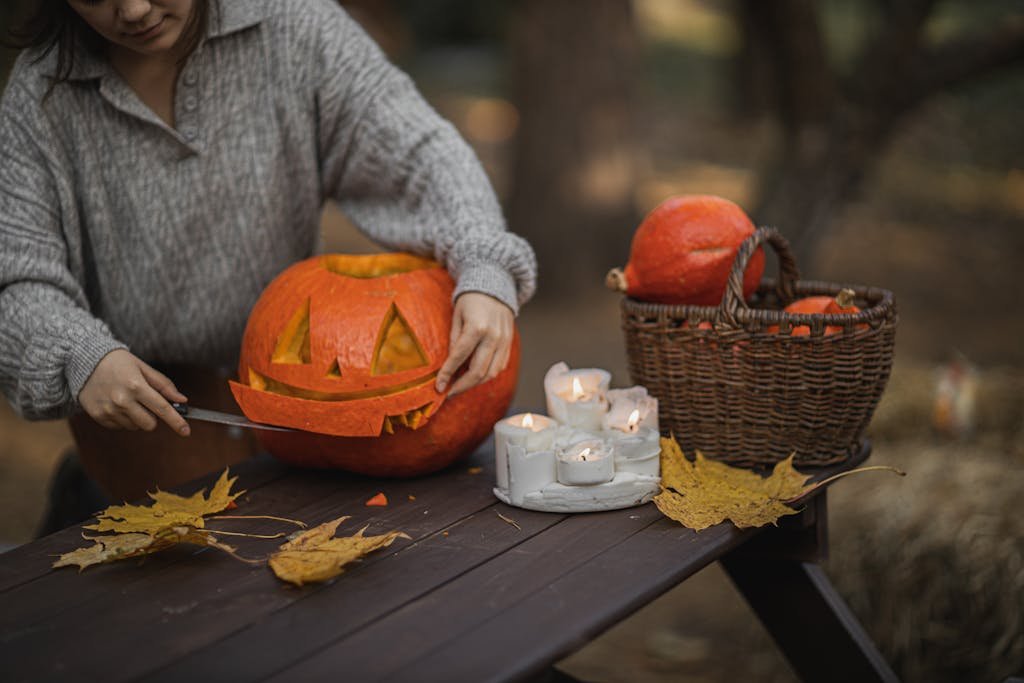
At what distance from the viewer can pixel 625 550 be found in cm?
142

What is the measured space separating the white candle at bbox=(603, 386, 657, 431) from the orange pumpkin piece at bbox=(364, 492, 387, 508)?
371 millimetres

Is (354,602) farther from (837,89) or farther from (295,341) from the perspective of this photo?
(837,89)

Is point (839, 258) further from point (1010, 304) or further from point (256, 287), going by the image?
point (256, 287)

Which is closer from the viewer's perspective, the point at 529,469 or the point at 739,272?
the point at 529,469

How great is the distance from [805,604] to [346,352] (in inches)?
35.3

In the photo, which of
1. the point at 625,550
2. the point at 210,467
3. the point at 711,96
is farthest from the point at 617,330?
the point at 711,96

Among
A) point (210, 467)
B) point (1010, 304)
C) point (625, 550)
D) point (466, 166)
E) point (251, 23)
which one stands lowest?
point (1010, 304)

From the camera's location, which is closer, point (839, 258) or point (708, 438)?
point (708, 438)

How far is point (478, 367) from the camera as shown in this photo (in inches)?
64.1

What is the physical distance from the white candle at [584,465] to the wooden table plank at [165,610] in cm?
15

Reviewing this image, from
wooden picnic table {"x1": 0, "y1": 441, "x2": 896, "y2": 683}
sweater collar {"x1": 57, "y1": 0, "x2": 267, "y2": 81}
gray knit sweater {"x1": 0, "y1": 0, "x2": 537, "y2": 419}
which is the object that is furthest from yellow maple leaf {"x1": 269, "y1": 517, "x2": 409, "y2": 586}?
sweater collar {"x1": 57, "y1": 0, "x2": 267, "y2": 81}

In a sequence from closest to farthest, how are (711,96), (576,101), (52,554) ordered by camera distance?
(52,554), (576,101), (711,96)

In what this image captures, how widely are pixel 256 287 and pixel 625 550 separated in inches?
39.0

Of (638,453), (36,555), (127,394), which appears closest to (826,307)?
(638,453)
